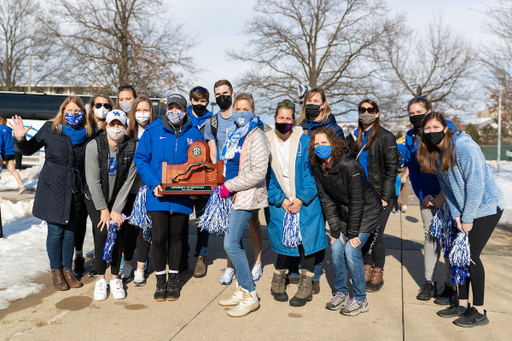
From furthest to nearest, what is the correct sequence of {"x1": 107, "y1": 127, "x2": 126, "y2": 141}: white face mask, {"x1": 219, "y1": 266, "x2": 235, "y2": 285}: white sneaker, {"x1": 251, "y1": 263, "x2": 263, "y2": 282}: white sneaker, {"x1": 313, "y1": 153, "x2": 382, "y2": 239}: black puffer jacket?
{"x1": 251, "y1": 263, "x2": 263, "y2": 282}: white sneaker → {"x1": 219, "y1": 266, "x2": 235, "y2": 285}: white sneaker → {"x1": 107, "y1": 127, "x2": 126, "y2": 141}: white face mask → {"x1": 313, "y1": 153, "x2": 382, "y2": 239}: black puffer jacket

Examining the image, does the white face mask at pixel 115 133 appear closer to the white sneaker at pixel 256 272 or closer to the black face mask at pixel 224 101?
the black face mask at pixel 224 101

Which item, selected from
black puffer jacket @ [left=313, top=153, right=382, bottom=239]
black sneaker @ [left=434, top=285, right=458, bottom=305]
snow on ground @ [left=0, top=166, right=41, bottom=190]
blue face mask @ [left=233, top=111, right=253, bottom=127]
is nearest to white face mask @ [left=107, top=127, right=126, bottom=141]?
blue face mask @ [left=233, top=111, right=253, bottom=127]

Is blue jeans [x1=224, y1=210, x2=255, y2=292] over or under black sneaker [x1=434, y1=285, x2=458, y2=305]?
over

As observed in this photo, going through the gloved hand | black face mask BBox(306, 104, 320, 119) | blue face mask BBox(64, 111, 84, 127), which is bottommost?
the gloved hand

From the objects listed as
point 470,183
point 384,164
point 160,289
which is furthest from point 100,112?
point 470,183

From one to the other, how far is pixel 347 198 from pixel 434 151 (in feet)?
2.94

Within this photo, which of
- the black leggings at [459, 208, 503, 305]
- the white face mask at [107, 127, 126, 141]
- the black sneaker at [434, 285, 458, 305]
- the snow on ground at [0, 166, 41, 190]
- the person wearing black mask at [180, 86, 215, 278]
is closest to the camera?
the black leggings at [459, 208, 503, 305]

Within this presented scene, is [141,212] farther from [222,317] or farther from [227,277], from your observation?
[222,317]

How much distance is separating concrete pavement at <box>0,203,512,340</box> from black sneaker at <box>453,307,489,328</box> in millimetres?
52

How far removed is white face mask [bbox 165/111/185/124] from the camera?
4.17 m

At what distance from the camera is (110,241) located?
4246 millimetres

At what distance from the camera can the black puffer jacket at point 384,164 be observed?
429 cm

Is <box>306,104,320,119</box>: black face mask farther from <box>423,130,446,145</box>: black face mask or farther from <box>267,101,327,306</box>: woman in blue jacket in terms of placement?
<box>423,130,446,145</box>: black face mask

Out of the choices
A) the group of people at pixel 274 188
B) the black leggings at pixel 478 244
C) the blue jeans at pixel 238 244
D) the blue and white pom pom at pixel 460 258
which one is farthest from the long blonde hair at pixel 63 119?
the black leggings at pixel 478 244
